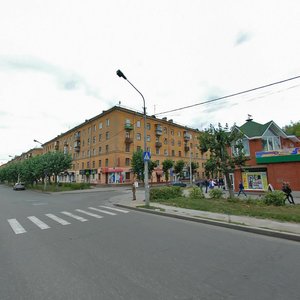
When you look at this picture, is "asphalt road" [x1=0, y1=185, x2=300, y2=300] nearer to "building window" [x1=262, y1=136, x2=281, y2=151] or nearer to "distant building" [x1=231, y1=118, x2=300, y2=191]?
"distant building" [x1=231, y1=118, x2=300, y2=191]

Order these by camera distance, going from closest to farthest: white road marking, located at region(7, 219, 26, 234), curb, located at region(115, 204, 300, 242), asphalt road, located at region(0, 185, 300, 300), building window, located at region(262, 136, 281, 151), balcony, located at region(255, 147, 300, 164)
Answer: asphalt road, located at region(0, 185, 300, 300) < curb, located at region(115, 204, 300, 242) < white road marking, located at region(7, 219, 26, 234) < balcony, located at region(255, 147, 300, 164) < building window, located at region(262, 136, 281, 151)

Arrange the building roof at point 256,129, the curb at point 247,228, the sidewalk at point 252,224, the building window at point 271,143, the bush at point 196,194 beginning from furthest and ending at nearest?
the building window at point 271,143, the building roof at point 256,129, the bush at point 196,194, the sidewalk at point 252,224, the curb at point 247,228

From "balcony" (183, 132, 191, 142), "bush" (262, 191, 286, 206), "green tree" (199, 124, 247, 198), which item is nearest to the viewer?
"bush" (262, 191, 286, 206)

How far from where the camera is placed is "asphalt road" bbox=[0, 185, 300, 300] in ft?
11.1

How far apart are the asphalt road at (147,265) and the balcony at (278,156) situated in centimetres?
1609

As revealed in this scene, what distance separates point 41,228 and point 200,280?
6.49 meters

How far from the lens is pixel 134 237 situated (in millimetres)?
6410

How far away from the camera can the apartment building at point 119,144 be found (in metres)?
43.5

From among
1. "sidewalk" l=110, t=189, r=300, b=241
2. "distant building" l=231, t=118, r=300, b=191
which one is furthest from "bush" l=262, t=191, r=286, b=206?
"distant building" l=231, t=118, r=300, b=191

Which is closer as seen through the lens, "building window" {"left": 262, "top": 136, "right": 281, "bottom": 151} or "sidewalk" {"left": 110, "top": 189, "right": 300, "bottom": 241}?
"sidewalk" {"left": 110, "top": 189, "right": 300, "bottom": 241}

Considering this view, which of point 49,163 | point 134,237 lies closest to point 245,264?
point 134,237

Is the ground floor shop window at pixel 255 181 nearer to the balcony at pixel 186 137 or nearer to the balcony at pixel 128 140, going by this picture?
the balcony at pixel 128 140

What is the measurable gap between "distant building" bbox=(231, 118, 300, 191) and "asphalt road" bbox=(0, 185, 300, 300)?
13.7 metres

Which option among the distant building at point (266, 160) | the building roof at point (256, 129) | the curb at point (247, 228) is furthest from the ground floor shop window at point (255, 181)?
the curb at point (247, 228)
